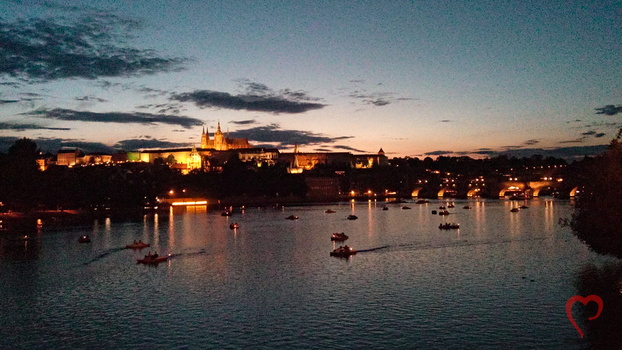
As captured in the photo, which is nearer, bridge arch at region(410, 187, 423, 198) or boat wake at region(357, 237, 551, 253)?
boat wake at region(357, 237, 551, 253)

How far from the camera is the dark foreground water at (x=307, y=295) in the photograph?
20703 mm

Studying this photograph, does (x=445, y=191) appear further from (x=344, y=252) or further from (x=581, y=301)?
(x=581, y=301)

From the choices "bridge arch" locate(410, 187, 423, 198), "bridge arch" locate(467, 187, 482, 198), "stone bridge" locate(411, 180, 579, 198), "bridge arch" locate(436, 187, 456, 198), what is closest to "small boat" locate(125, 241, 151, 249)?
"stone bridge" locate(411, 180, 579, 198)

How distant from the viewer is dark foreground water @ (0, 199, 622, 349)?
2070 centimetres

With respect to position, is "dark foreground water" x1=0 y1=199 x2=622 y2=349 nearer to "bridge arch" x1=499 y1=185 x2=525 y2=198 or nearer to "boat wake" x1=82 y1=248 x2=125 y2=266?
"boat wake" x1=82 y1=248 x2=125 y2=266

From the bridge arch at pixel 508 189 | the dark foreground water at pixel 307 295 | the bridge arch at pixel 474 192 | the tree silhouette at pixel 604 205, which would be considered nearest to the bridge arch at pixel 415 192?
the bridge arch at pixel 474 192

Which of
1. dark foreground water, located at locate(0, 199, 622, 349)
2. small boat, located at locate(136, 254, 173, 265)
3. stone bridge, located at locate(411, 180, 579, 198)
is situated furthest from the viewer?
stone bridge, located at locate(411, 180, 579, 198)

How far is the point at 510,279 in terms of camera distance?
29781mm

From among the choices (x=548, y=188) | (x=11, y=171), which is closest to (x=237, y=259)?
(x=11, y=171)

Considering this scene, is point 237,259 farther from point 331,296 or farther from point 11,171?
point 11,171

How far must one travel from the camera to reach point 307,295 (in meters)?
27.2

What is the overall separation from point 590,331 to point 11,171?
7406cm

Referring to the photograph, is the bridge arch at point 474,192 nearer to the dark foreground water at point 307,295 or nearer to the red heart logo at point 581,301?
the dark foreground water at point 307,295

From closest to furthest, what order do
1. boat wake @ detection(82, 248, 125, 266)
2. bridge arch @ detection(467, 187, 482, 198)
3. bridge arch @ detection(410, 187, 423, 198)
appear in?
boat wake @ detection(82, 248, 125, 266), bridge arch @ detection(467, 187, 482, 198), bridge arch @ detection(410, 187, 423, 198)
